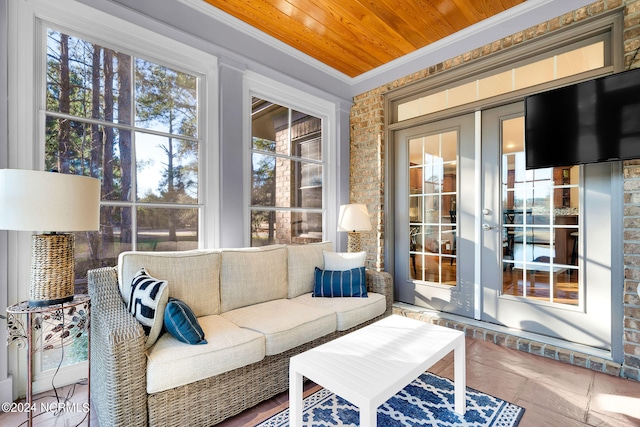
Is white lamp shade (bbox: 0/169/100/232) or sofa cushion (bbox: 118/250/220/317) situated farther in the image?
sofa cushion (bbox: 118/250/220/317)

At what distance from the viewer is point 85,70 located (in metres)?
2.18

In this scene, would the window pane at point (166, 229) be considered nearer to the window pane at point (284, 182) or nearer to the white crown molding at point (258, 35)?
the window pane at point (284, 182)

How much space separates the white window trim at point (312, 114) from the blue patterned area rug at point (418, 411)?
64.0 inches

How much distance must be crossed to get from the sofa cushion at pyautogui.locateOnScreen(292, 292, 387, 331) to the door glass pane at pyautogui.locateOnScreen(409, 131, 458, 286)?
3.25 ft

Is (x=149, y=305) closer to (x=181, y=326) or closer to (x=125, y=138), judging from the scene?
(x=181, y=326)

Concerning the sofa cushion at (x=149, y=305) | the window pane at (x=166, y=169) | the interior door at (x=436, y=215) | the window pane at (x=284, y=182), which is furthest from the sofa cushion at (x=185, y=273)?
the interior door at (x=436, y=215)

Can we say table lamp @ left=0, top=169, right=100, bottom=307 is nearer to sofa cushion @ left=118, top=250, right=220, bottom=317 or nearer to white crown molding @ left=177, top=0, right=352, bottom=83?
sofa cushion @ left=118, top=250, right=220, bottom=317

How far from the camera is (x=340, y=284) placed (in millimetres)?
2721

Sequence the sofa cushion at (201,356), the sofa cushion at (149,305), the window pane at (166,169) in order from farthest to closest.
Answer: the window pane at (166,169)
the sofa cushion at (149,305)
the sofa cushion at (201,356)

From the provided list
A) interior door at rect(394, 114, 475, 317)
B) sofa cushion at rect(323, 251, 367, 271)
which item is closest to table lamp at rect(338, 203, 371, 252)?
sofa cushion at rect(323, 251, 367, 271)

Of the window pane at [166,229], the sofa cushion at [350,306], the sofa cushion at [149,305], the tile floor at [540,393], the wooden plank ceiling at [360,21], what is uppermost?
the wooden plank ceiling at [360,21]

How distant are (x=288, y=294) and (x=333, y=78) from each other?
2.68 metres

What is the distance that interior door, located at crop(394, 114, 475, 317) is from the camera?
10.4 ft

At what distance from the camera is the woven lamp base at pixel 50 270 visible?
59.8 inches
